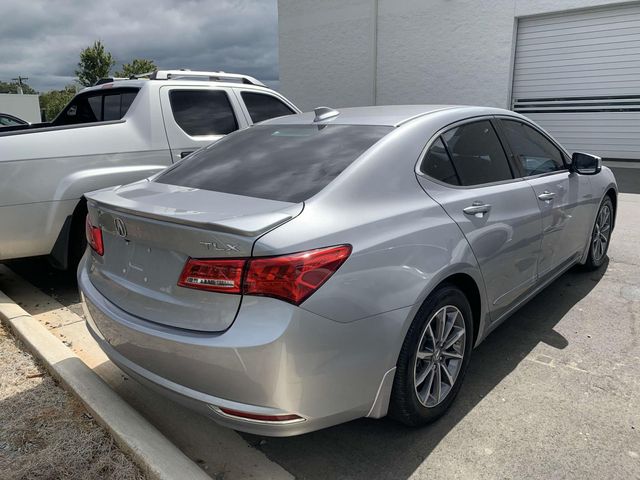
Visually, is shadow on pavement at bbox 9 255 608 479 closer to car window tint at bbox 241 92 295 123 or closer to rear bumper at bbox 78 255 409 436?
rear bumper at bbox 78 255 409 436

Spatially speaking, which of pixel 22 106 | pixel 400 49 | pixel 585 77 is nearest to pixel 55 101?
pixel 22 106

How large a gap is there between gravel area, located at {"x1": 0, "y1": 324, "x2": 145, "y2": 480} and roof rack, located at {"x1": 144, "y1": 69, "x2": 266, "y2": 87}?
337 cm

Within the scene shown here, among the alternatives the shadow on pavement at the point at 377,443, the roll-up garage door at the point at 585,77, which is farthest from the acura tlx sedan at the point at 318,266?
the roll-up garage door at the point at 585,77

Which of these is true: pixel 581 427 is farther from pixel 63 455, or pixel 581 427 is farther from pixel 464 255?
pixel 63 455

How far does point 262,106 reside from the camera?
5922 millimetres

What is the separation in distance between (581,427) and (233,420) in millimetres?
1822

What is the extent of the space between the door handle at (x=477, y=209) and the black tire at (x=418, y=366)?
0.44 m

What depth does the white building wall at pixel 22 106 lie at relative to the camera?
39.4 metres

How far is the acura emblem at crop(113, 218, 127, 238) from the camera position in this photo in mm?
2459

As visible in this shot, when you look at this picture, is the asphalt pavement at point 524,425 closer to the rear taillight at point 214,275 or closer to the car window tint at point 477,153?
the rear taillight at point 214,275

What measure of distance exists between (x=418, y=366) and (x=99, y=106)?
4.83 meters

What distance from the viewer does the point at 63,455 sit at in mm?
2492

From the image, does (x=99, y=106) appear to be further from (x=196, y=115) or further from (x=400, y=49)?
(x=400, y=49)

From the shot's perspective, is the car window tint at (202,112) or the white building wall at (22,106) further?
the white building wall at (22,106)
